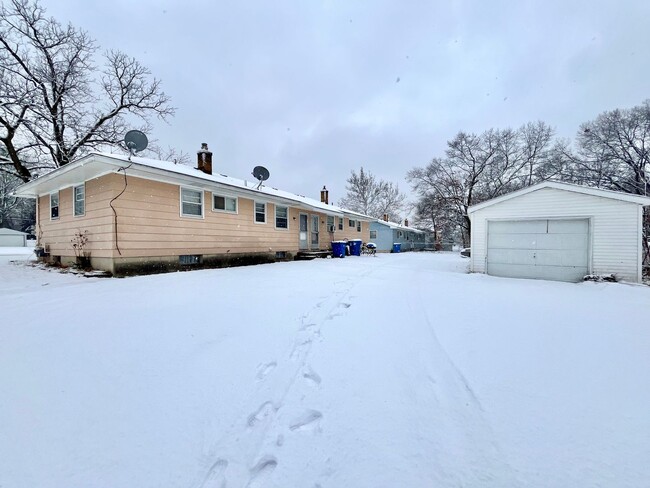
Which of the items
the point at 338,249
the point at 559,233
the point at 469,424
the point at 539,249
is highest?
the point at 559,233

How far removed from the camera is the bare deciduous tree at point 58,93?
41.2ft

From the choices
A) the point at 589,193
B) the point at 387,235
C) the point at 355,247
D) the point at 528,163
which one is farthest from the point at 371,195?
the point at 589,193

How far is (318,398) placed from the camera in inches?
83.7

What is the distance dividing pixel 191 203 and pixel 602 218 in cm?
1318

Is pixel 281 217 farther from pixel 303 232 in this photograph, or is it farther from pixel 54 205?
pixel 54 205

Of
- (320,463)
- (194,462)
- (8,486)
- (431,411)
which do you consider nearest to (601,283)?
(431,411)

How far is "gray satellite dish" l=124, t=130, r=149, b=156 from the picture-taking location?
8.27 meters

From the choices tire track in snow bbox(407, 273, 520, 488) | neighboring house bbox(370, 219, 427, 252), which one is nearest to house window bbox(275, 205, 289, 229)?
tire track in snow bbox(407, 273, 520, 488)

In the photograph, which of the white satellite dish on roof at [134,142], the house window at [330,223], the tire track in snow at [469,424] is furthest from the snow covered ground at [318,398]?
the house window at [330,223]

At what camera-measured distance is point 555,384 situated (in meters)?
2.36

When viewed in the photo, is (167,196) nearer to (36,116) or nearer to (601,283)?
(36,116)

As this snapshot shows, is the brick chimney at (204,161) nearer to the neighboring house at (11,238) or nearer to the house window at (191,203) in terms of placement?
the house window at (191,203)

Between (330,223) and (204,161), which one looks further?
(330,223)

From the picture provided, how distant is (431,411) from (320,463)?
0.96 metres
